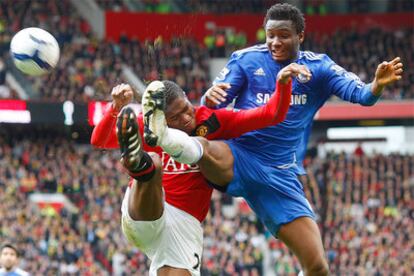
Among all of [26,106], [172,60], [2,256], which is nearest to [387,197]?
[172,60]

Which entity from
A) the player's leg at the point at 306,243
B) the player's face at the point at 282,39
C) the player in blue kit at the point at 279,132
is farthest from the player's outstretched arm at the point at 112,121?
the player's leg at the point at 306,243

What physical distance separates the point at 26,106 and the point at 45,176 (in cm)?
206

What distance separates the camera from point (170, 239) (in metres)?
7.86

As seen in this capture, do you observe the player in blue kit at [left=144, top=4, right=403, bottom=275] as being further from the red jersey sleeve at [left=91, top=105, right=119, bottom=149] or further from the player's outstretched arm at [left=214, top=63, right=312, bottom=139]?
the red jersey sleeve at [left=91, top=105, right=119, bottom=149]

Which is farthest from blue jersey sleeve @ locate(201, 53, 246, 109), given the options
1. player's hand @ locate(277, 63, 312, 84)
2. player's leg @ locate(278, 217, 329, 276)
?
player's leg @ locate(278, 217, 329, 276)

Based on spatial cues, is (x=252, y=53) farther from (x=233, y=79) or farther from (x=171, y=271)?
(x=171, y=271)

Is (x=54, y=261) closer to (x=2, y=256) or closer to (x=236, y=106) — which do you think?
(x=2, y=256)

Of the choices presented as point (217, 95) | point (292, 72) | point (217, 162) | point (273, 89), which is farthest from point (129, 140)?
point (273, 89)

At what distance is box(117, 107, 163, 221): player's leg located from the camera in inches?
275

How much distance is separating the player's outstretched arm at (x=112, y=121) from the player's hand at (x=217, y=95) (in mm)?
680

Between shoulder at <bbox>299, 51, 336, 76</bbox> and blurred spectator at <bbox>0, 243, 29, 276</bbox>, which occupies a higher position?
shoulder at <bbox>299, 51, 336, 76</bbox>

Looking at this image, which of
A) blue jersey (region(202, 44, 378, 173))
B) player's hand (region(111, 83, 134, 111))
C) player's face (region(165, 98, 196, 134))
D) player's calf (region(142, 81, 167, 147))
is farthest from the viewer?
blue jersey (region(202, 44, 378, 173))

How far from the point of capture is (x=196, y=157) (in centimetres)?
744

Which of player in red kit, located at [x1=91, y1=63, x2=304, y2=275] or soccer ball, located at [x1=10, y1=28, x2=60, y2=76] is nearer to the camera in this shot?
player in red kit, located at [x1=91, y1=63, x2=304, y2=275]
